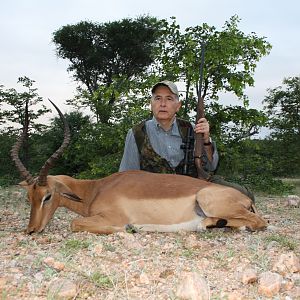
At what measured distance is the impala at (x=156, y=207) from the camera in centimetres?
443

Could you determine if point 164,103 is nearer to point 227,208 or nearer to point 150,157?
point 150,157

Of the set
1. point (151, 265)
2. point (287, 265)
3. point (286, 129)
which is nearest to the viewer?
point (287, 265)

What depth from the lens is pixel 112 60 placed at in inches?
858

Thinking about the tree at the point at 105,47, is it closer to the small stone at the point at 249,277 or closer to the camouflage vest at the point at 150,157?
the camouflage vest at the point at 150,157

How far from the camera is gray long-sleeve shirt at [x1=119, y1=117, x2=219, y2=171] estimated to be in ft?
18.3

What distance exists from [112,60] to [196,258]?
63.0 ft

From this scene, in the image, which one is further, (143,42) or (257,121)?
(143,42)

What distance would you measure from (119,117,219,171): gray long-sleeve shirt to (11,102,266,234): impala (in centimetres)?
95

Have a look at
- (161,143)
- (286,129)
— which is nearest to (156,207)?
(161,143)

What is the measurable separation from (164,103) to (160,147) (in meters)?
0.52

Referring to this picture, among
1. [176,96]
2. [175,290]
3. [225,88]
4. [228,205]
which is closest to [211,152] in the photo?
[176,96]

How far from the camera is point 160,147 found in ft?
18.4

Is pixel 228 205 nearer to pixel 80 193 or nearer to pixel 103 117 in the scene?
pixel 80 193

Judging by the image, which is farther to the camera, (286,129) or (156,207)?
(286,129)
